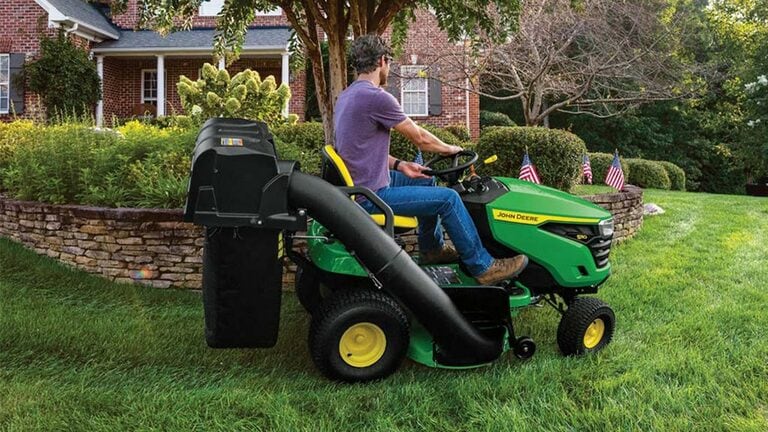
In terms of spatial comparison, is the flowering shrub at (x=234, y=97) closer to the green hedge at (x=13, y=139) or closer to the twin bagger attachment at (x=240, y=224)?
the green hedge at (x=13, y=139)

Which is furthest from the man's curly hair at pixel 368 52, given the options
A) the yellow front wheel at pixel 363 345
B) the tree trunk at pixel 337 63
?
the tree trunk at pixel 337 63

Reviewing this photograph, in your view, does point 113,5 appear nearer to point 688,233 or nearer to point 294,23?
point 294,23

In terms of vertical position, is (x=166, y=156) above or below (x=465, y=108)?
below

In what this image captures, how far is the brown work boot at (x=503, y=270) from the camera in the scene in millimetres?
3318

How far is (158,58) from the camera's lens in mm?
17297

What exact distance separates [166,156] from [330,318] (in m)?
3.46

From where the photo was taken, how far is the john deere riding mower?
2719 millimetres

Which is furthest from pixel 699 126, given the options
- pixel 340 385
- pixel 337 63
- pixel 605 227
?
pixel 340 385

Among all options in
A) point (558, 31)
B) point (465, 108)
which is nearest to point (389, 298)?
point (558, 31)

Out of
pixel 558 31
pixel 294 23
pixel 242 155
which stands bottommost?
pixel 242 155

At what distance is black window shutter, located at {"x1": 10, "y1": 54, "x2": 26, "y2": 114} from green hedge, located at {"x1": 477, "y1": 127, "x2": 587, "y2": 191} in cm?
1345

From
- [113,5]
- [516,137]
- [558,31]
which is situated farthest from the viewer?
[558,31]

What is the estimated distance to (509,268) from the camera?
332 centimetres

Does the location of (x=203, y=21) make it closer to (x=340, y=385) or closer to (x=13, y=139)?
(x=13, y=139)
